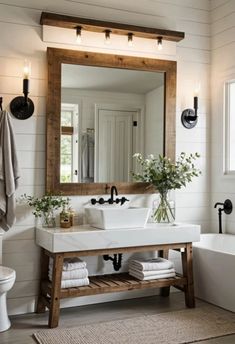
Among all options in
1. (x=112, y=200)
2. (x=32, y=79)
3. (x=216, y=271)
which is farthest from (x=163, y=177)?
(x=32, y=79)

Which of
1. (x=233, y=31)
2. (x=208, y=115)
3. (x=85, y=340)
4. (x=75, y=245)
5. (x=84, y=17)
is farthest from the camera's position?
(x=208, y=115)

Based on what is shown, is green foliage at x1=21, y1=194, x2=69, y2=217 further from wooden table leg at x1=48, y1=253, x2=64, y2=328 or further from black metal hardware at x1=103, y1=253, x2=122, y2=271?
black metal hardware at x1=103, y1=253, x2=122, y2=271

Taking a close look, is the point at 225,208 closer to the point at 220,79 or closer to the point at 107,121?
the point at 220,79

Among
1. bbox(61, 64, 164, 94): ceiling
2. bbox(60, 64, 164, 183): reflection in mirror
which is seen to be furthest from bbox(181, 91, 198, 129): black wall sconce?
bbox(61, 64, 164, 94): ceiling

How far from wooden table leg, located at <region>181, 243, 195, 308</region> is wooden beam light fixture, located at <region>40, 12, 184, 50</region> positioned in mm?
1964

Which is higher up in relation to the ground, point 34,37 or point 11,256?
point 34,37

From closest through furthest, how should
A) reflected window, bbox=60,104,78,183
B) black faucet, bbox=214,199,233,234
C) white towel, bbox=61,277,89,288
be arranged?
white towel, bbox=61,277,89,288 → reflected window, bbox=60,104,78,183 → black faucet, bbox=214,199,233,234

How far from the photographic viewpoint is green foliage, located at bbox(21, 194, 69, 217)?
364 cm

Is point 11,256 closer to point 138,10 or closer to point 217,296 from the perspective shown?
point 217,296

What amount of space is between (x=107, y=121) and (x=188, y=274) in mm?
1566

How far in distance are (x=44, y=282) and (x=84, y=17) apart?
2394mm

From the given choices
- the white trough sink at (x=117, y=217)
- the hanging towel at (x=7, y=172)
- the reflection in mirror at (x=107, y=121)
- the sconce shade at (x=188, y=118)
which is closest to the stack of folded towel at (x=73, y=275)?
the white trough sink at (x=117, y=217)

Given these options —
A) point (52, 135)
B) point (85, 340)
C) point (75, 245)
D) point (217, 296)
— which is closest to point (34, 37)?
point (52, 135)

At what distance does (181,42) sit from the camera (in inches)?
175
